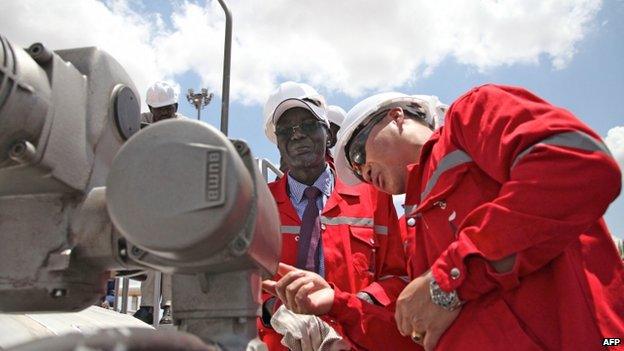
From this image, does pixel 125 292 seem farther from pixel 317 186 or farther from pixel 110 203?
pixel 110 203

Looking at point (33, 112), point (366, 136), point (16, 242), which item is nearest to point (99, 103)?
point (33, 112)

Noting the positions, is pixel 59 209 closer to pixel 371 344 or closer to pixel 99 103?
pixel 99 103

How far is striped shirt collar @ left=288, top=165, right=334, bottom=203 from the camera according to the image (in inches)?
140

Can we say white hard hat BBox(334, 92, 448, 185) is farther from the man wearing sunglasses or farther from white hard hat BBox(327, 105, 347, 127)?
white hard hat BBox(327, 105, 347, 127)

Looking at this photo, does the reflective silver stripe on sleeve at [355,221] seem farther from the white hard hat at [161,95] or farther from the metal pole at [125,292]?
the white hard hat at [161,95]

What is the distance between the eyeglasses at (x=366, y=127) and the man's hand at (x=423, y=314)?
0.77 m

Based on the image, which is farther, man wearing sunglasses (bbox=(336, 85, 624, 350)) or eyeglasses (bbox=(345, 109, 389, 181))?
eyeglasses (bbox=(345, 109, 389, 181))

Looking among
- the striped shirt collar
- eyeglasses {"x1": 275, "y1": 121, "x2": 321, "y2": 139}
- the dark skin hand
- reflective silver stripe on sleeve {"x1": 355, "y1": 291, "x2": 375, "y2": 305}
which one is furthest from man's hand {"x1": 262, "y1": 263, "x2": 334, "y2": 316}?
eyeglasses {"x1": 275, "y1": 121, "x2": 321, "y2": 139}

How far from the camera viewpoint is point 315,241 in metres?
3.17

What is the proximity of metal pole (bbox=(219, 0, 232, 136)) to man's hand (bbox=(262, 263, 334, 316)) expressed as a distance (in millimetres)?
3792

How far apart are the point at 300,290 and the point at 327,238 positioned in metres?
1.19

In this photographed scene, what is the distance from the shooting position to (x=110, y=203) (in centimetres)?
98

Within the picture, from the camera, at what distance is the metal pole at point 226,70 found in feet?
18.9

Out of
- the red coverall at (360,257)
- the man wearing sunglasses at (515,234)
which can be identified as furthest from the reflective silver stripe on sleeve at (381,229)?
the man wearing sunglasses at (515,234)
